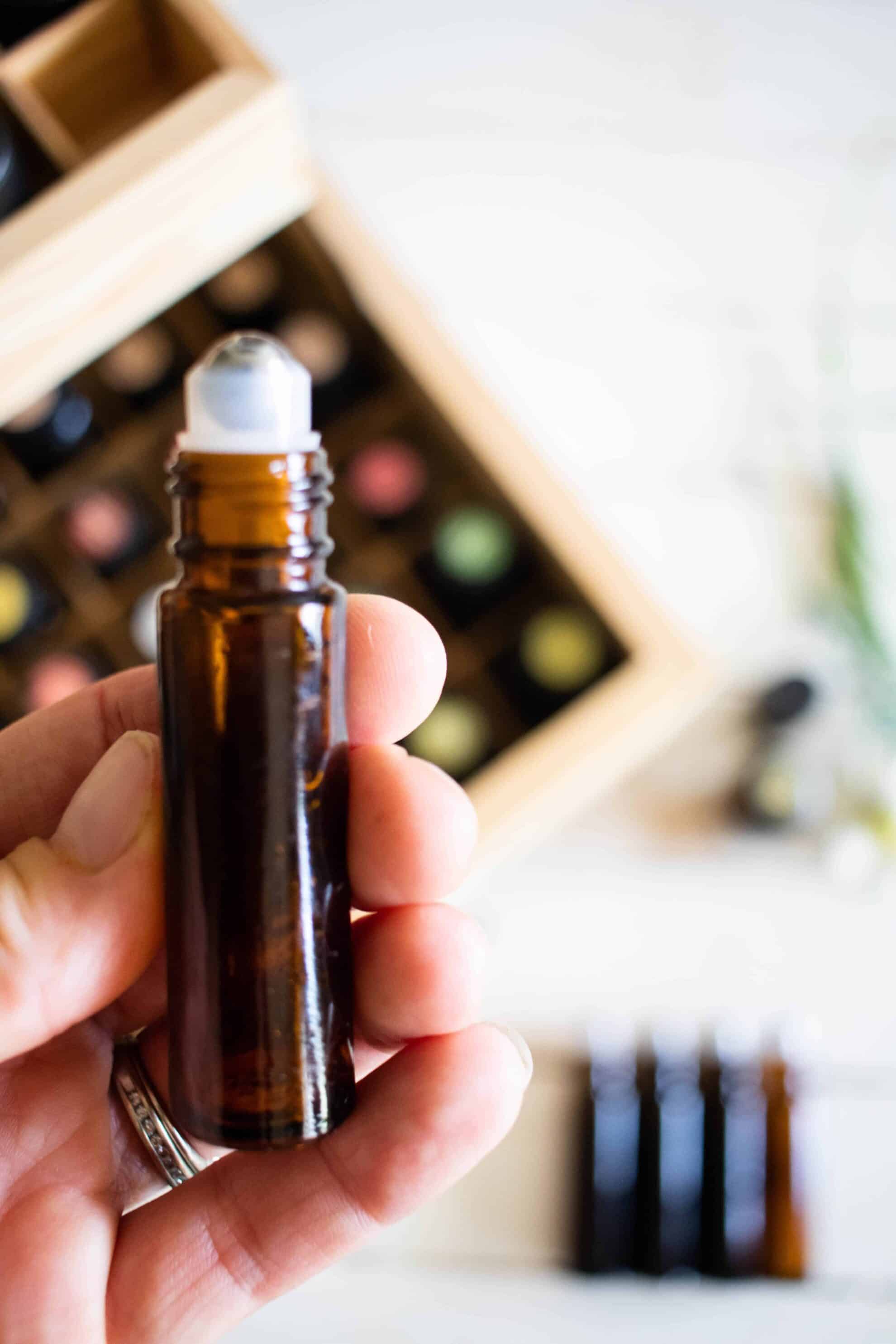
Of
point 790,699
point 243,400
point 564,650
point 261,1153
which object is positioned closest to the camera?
point 243,400

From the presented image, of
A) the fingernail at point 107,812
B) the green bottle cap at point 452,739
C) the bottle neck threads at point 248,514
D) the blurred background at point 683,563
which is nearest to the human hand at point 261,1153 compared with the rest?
the fingernail at point 107,812

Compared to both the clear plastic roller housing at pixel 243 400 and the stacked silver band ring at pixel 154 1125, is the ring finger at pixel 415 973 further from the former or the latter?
the clear plastic roller housing at pixel 243 400

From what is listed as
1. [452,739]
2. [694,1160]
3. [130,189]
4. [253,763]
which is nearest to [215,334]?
[130,189]

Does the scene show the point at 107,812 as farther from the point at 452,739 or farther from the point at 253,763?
the point at 452,739

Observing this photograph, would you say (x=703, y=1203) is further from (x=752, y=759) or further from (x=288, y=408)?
(x=288, y=408)

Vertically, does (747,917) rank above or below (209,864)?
below

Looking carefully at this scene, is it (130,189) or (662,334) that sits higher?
(130,189)

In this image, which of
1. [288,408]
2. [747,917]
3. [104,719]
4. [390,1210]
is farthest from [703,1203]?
[288,408]
